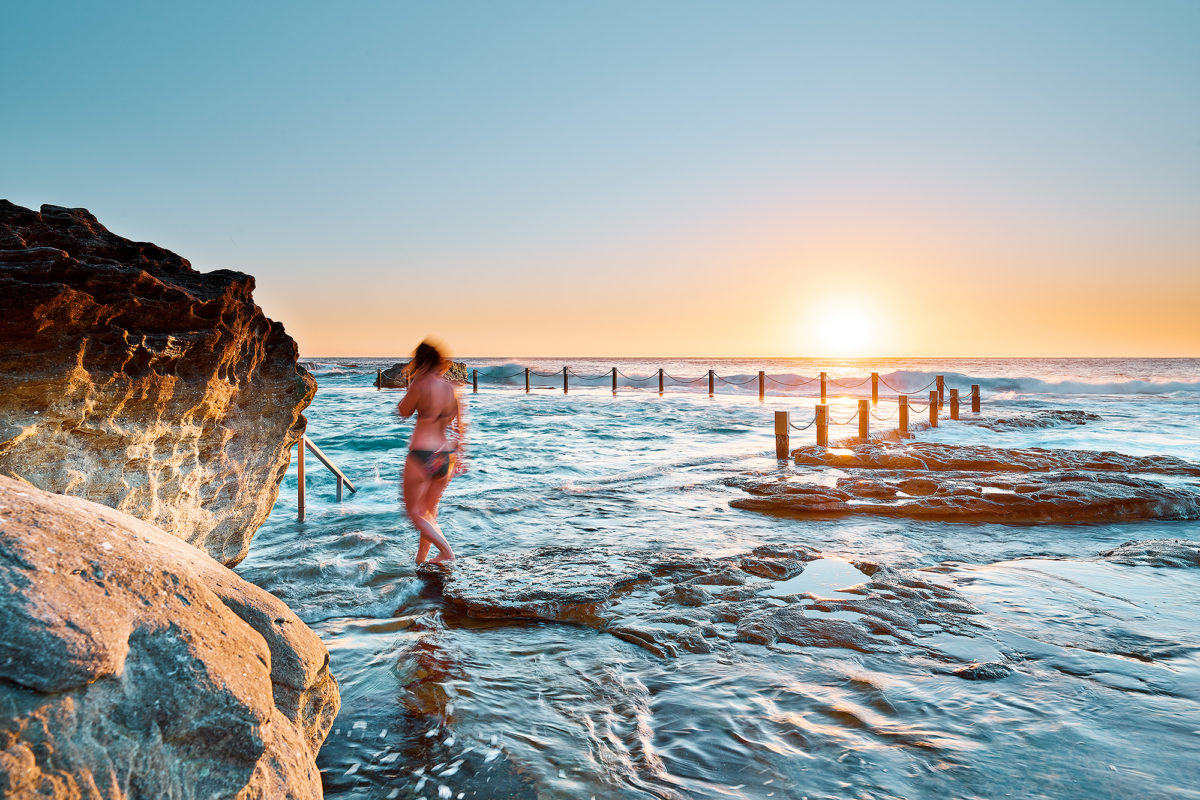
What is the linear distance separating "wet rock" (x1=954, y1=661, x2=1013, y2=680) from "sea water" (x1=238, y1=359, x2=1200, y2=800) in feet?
0.10

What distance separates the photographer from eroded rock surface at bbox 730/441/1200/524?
6.97 meters

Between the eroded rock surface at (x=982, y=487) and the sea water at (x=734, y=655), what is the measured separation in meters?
0.35

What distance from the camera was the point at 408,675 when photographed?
3.38 meters

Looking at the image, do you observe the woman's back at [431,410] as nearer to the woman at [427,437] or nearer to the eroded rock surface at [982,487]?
the woman at [427,437]

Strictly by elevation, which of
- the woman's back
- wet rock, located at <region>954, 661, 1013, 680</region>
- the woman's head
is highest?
the woman's head

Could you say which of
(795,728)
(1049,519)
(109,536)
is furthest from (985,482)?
(109,536)

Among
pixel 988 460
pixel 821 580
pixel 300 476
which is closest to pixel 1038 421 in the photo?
pixel 988 460

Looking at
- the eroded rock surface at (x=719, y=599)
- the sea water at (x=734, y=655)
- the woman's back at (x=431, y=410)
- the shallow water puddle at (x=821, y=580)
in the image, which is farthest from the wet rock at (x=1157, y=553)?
the woman's back at (x=431, y=410)

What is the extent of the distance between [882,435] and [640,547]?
10.3 m

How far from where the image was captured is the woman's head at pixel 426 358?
5.16 m

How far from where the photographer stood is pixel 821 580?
4.83 metres

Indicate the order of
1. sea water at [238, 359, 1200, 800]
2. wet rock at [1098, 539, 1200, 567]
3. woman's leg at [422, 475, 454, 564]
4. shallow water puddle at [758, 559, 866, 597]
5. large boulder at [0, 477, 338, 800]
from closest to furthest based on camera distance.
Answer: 1. large boulder at [0, 477, 338, 800]
2. sea water at [238, 359, 1200, 800]
3. shallow water puddle at [758, 559, 866, 597]
4. wet rock at [1098, 539, 1200, 567]
5. woman's leg at [422, 475, 454, 564]

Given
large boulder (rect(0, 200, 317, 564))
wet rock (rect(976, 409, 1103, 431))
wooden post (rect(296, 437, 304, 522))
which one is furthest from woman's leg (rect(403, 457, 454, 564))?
wet rock (rect(976, 409, 1103, 431))

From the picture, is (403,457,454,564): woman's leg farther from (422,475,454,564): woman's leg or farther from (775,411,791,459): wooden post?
(775,411,791,459): wooden post
